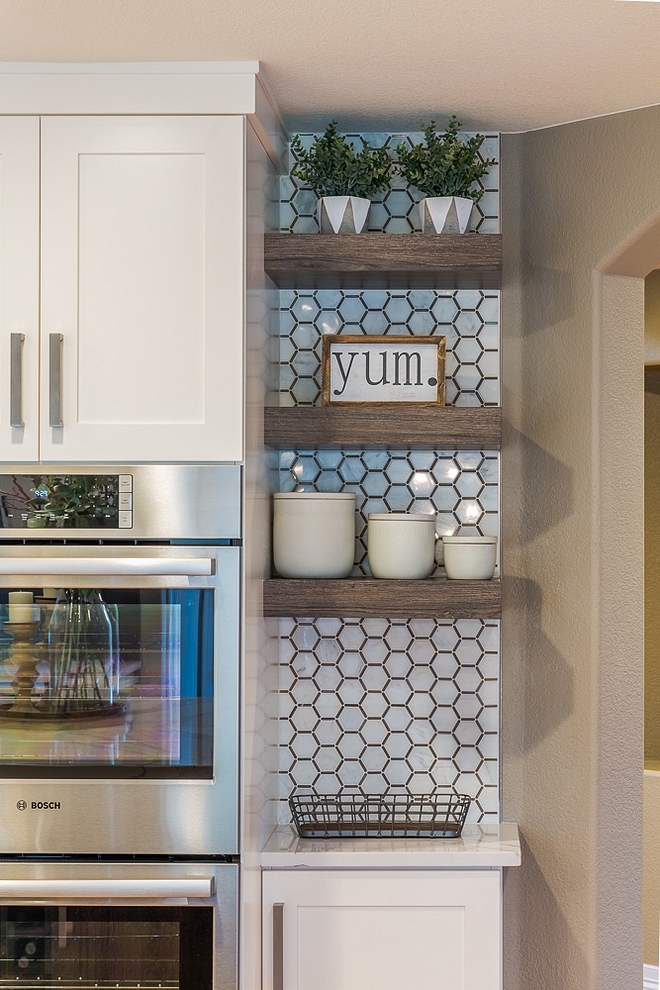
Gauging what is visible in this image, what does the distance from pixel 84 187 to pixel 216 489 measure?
0.66m

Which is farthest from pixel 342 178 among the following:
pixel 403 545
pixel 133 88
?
pixel 403 545

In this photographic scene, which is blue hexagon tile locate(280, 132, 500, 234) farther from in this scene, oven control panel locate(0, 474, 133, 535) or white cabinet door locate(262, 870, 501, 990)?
white cabinet door locate(262, 870, 501, 990)

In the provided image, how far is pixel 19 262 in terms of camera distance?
1889 mm

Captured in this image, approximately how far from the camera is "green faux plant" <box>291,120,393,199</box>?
7.06ft

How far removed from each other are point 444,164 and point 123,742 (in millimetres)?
1426

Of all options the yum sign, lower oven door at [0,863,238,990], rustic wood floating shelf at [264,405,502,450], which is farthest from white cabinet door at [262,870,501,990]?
the yum sign

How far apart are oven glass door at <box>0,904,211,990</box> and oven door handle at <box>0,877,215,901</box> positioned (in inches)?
1.3

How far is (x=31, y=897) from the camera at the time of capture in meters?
1.86

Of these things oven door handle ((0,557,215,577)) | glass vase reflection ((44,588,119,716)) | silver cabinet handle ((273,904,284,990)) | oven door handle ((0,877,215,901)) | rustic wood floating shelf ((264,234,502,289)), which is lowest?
silver cabinet handle ((273,904,284,990))

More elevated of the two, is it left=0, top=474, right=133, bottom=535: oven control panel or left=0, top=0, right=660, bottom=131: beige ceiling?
left=0, top=0, right=660, bottom=131: beige ceiling

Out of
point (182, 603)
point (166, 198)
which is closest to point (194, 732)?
point (182, 603)

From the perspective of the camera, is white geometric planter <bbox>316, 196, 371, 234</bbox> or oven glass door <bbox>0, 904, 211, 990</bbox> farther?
white geometric planter <bbox>316, 196, 371, 234</bbox>

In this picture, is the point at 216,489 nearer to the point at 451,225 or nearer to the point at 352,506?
the point at 352,506

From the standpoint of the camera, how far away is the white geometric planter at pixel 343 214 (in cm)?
216
